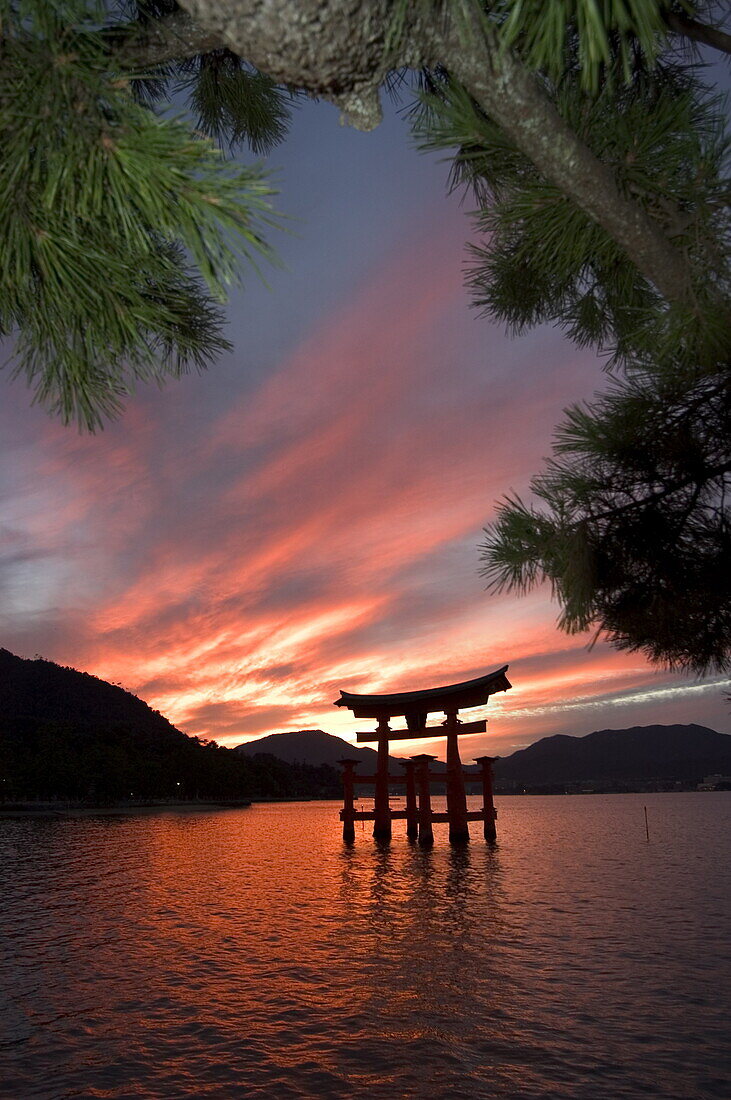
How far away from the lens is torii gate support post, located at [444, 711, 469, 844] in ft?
69.7

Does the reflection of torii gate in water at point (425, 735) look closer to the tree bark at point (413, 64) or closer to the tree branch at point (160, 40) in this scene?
the tree bark at point (413, 64)

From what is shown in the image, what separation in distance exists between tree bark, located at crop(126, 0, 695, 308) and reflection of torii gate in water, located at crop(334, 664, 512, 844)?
18.0 metres

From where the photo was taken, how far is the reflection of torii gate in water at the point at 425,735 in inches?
804

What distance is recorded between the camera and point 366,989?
8023mm

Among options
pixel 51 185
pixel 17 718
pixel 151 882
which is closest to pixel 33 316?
pixel 51 185

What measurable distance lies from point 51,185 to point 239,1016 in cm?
777

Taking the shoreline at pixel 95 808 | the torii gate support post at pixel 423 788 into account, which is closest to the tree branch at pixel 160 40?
the torii gate support post at pixel 423 788

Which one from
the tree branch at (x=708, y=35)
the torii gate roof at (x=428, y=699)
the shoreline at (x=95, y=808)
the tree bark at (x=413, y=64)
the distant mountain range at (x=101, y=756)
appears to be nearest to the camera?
the tree bark at (x=413, y=64)

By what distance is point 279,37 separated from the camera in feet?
4.75

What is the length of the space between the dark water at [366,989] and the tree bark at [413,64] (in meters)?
5.63

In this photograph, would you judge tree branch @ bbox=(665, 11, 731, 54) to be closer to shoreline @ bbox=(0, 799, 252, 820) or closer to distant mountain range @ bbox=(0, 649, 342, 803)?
shoreline @ bbox=(0, 799, 252, 820)

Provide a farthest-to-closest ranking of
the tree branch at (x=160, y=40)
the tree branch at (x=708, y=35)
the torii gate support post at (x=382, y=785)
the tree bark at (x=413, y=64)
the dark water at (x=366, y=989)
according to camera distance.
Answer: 1. the torii gate support post at (x=382, y=785)
2. the dark water at (x=366, y=989)
3. the tree branch at (x=708, y=35)
4. the tree branch at (x=160, y=40)
5. the tree bark at (x=413, y=64)

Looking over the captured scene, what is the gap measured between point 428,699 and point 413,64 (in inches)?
793

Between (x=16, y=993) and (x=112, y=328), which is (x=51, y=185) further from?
(x=16, y=993)
